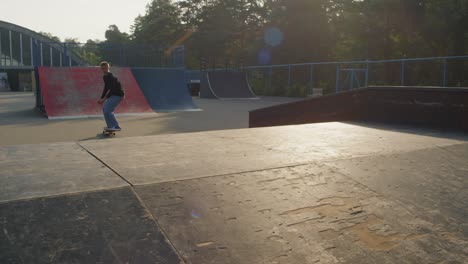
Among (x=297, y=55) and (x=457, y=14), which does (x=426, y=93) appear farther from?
(x=297, y=55)

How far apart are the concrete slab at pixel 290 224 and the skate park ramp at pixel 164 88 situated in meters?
13.5

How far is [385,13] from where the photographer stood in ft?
96.6

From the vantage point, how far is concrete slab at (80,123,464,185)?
3.19 meters

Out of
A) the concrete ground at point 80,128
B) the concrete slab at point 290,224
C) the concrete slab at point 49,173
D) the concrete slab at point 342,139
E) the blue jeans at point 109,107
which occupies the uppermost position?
the blue jeans at point 109,107

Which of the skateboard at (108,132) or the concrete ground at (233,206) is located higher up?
the concrete ground at (233,206)

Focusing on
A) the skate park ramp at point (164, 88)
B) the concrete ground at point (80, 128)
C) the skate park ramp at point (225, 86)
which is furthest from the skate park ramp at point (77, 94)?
the skate park ramp at point (225, 86)

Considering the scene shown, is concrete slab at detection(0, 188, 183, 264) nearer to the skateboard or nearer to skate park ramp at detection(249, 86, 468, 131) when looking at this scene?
skate park ramp at detection(249, 86, 468, 131)

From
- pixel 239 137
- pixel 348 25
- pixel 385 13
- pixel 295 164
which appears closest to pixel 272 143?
pixel 239 137

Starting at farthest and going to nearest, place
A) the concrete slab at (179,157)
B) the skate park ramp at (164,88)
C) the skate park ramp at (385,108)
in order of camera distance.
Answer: the skate park ramp at (164,88) → the skate park ramp at (385,108) → the concrete slab at (179,157)

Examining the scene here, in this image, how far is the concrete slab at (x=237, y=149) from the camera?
10.5ft

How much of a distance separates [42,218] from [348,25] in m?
33.9

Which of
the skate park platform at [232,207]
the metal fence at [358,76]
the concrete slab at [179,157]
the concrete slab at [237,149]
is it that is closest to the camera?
the skate park platform at [232,207]

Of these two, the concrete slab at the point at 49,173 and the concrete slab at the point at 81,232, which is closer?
the concrete slab at the point at 81,232

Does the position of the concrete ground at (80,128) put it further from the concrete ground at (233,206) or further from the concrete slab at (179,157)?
the concrete ground at (233,206)
